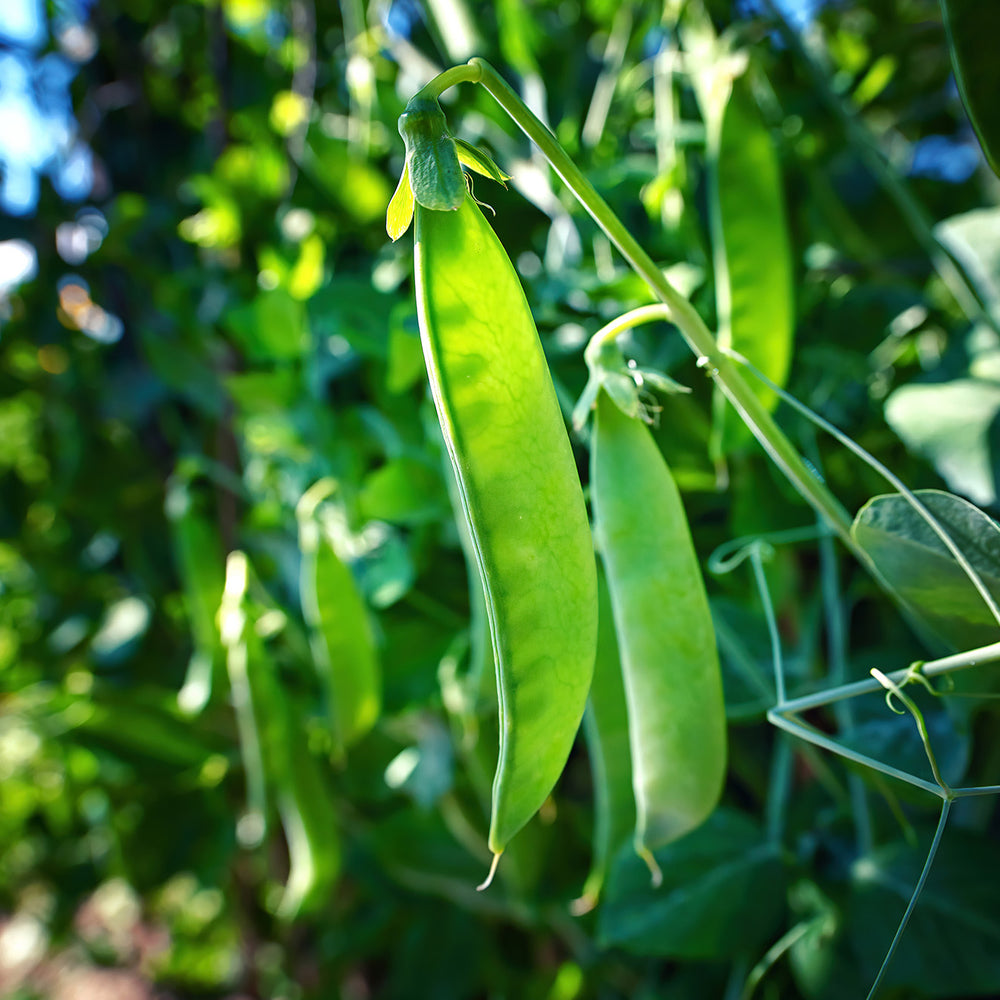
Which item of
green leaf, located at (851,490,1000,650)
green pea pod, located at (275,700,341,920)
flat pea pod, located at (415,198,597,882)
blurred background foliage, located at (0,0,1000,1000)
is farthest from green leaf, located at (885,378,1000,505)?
green pea pod, located at (275,700,341,920)

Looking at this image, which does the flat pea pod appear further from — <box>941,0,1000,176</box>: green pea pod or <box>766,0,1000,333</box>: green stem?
<box>766,0,1000,333</box>: green stem

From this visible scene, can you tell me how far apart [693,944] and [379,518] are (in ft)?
1.02

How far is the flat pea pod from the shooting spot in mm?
235

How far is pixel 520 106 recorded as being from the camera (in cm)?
23

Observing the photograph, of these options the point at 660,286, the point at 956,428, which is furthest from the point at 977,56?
the point at 956,428

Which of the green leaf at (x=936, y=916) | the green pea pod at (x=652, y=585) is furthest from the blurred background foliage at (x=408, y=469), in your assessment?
the green pea pod at (x=652, y=585)

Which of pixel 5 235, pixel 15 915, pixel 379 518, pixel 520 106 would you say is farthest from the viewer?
pixel 15 915

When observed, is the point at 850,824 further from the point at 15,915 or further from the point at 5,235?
the point at 15,915

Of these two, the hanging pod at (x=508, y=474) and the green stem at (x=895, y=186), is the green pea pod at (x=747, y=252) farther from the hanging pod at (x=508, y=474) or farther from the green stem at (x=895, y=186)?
the hanging pod at (x=508, y=474)

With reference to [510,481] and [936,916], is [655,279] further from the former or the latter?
[936,916]

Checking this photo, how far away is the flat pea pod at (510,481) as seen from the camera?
0.77 ft

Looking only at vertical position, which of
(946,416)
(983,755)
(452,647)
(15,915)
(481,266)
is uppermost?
(481,266)

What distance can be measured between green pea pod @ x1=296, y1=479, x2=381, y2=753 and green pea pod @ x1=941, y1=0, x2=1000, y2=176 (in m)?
0.41

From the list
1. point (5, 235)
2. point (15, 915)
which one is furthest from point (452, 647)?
point (15, 915)
